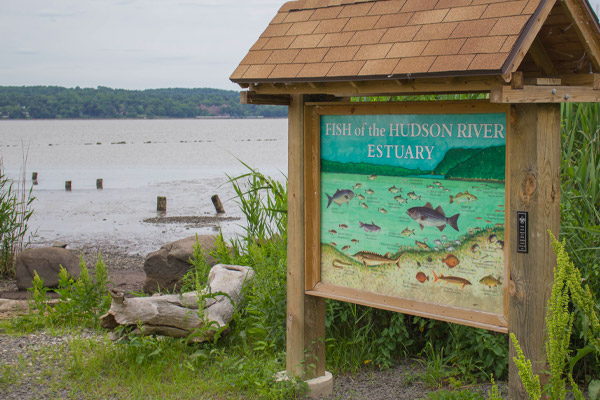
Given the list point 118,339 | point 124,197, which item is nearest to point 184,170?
point 124,197

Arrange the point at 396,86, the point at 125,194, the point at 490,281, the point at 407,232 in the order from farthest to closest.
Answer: the point at 125,194, the point at 407,232, the point at 396,86, the point at 490,281

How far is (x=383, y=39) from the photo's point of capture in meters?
4.33

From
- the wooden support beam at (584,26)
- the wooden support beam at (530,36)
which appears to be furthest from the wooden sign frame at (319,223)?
the wooden support beam at (584,26)

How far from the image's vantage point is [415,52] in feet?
13.3

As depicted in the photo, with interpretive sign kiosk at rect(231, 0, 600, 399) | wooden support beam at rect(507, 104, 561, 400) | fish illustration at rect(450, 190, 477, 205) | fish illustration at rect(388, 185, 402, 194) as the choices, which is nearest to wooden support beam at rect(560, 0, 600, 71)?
interpretive sign kiosk at rect(231, 0, 600, 399)

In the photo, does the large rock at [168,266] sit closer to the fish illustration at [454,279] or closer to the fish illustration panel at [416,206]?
the fish illustration panel at [416,206]

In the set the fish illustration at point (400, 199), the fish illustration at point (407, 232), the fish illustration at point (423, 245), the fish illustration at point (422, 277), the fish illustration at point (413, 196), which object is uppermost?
the fish illustration at point (413, 196)

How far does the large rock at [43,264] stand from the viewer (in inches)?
398

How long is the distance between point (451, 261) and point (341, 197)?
96cm

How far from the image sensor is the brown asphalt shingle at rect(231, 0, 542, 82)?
3.79m

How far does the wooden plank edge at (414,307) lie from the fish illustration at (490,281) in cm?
17

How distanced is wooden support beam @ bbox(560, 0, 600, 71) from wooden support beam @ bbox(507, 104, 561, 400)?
0.45 meters

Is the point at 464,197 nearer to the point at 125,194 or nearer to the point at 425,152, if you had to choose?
the point at 425,152

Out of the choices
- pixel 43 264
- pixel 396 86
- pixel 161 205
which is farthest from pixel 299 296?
pixel 161 205
